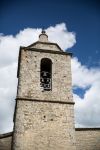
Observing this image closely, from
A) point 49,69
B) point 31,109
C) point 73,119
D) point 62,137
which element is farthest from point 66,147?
point 49,69

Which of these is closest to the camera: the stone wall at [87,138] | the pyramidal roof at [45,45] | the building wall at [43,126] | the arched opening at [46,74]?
the building wall at [43,126]

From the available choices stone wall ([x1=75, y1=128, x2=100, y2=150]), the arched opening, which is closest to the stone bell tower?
the arched opening

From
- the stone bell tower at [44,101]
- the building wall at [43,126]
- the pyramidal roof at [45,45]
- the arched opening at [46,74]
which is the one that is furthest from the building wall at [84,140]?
the pyramidal roof at [45,45]

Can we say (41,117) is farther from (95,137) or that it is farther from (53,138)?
(95,137)

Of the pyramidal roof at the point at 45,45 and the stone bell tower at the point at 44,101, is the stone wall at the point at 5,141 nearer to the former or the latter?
the stone bell tower at the point at 44,101

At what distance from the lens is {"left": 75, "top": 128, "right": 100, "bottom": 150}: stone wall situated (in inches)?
468

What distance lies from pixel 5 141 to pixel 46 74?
13.1ft

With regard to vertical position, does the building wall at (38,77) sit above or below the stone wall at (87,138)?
above

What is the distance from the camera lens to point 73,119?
1231 centimetres

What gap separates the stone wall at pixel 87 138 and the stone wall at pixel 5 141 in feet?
9.60

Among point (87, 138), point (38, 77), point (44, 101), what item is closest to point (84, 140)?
point (87, 138)

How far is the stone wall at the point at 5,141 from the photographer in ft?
37.9

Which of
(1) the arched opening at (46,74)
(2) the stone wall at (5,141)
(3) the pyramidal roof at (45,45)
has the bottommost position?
(2) the stone wall at (5,141)

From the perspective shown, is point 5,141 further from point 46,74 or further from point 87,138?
point 46,74
